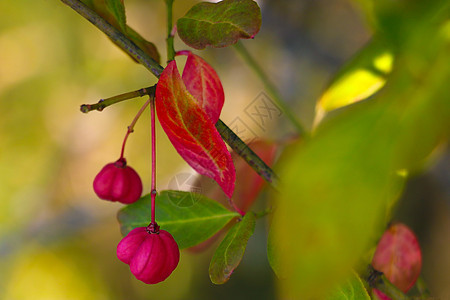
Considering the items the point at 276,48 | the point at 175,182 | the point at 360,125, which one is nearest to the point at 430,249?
the point at 276,48

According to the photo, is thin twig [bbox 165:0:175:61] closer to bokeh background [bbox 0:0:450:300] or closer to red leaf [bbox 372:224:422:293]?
red leaf [bbox 372:224:422:293]

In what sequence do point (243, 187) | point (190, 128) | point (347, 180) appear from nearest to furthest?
point (347, 180), point (190, 128), point (243, 187)

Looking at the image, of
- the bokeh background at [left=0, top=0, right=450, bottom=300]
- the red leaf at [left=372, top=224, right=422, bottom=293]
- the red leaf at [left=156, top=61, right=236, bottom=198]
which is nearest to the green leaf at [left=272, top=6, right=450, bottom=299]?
the red leaf at [left=156, top=61, right=236, bottom=198]

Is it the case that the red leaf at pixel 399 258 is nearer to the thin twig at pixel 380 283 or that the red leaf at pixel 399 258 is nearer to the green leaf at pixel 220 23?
the thin twig at pixel 380 283

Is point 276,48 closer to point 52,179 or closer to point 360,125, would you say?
point 52,179

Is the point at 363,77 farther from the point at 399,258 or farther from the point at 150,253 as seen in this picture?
the point at 150,253

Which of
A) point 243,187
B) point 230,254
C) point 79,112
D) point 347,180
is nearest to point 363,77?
point 243,187
